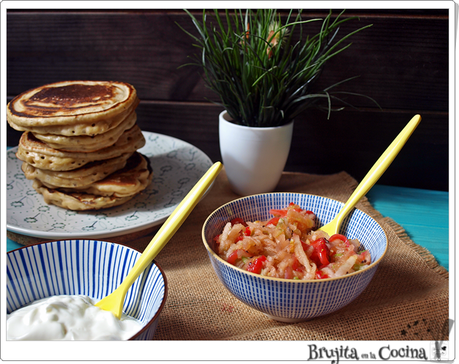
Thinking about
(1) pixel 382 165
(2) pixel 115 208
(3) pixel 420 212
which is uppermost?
(1) pixel 382 165

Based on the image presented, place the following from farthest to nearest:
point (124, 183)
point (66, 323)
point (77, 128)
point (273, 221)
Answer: point (124, 183)
point (77, 128)
point (273, 221)
point (66, 323)

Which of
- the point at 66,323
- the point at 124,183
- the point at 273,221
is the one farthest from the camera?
the point at 124,183

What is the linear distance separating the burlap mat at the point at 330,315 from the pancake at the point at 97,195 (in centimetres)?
17

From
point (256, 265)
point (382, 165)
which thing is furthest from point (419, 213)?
point (256, 265)

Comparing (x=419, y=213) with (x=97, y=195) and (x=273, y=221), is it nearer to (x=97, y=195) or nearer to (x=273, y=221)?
(x=273, y=221)

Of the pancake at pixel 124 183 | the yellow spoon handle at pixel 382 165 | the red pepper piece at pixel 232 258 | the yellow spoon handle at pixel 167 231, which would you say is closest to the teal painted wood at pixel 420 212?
the yellow spoon handle at pixel 382 165

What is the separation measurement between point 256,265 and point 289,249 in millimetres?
108

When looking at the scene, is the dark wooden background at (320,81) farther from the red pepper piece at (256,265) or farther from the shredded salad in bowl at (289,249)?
the red pepper piece at (256,265)

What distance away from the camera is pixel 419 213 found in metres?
1.68

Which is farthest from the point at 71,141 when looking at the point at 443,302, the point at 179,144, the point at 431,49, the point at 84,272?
the point at 431,49

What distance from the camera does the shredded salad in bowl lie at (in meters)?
1.00

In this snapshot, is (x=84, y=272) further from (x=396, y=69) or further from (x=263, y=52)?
(x=396, y=69)

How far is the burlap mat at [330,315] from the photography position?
103 cm

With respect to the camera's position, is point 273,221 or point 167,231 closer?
point 167,231
